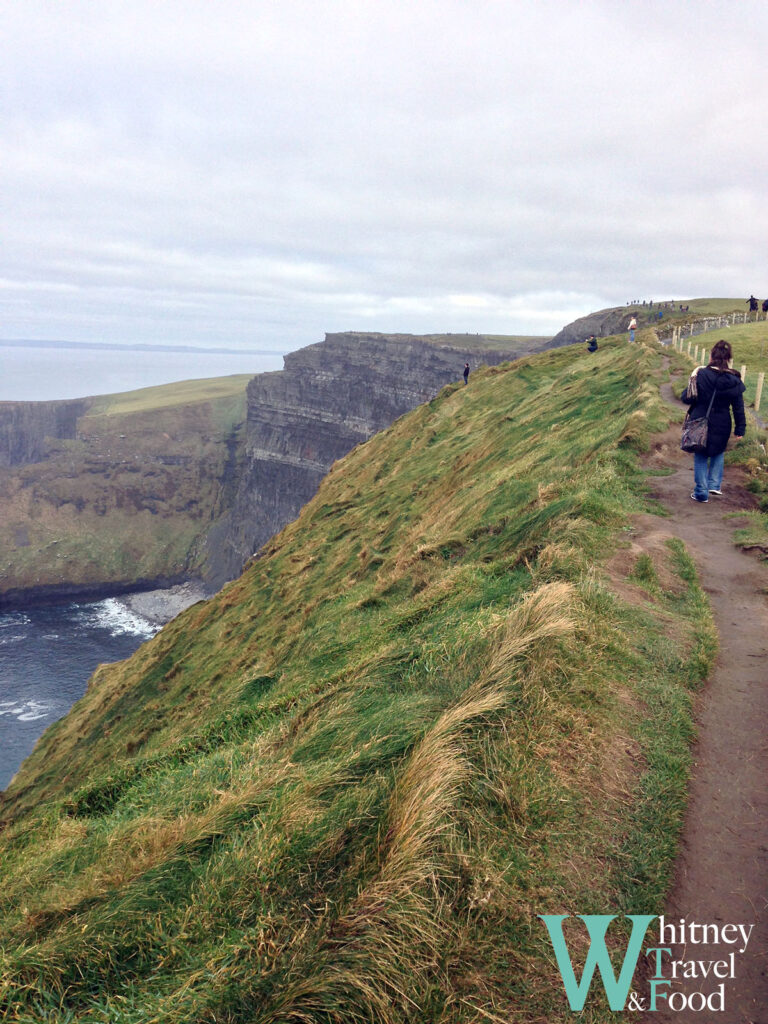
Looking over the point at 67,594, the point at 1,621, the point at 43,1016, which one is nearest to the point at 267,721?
the point at 43,1016

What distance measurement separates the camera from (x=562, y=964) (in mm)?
3369

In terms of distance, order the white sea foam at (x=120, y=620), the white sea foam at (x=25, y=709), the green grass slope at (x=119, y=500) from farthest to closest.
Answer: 1. the green grass slope at (x=119, y=500)
2. the white sea foam at (x=120, y=620)
3. the white sea foam at (x=25, y=709)

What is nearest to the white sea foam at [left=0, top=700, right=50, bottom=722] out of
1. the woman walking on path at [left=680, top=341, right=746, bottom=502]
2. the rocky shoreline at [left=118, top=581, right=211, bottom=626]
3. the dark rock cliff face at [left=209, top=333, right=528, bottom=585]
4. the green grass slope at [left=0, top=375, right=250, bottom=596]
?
the rocky shoreline at [left=118, top=581, right=211, bottom=626]

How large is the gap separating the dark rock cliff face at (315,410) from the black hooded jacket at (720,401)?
324 feet

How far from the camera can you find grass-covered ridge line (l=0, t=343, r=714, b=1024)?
3.31m

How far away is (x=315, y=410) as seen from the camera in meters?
127

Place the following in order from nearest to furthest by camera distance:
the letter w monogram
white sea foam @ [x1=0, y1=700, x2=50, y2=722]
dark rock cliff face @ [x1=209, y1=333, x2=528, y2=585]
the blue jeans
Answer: the letter w monogram, the blue jeans, white sea foam @ [x1=0, y1=700, x2=50, y2=722], dark rock cliff face @ [x1=209, y1=333, x2=528, y2=585]

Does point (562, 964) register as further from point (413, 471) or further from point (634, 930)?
point (413, 471)

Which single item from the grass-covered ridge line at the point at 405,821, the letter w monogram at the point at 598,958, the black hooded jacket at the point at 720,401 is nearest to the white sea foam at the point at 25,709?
the grass-covered ridge line at the point at 405,821

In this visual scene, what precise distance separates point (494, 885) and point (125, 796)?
5941 mm

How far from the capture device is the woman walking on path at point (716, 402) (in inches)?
438

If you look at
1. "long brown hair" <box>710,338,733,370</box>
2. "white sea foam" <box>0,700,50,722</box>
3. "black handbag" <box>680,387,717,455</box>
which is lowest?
"white sea foam" <box>0,700,50,722</box>

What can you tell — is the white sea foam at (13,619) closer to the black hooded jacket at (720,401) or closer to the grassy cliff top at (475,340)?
the grassy cliff top at (475,340)

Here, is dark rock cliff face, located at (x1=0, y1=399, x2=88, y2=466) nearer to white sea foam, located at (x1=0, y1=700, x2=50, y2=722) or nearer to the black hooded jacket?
white sea foam, located at (x1=0, y1=700, x2=50, y2=722)
